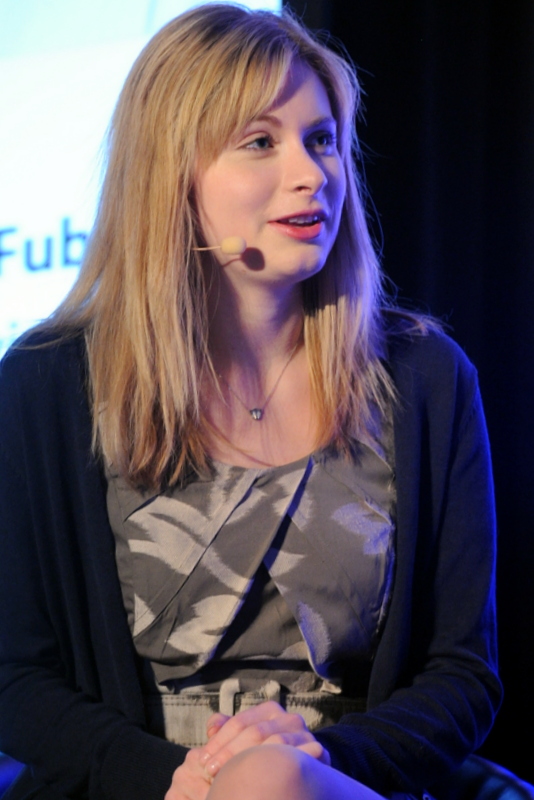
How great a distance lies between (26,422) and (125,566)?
0.78 ft

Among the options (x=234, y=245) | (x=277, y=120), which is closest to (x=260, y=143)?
(x=277, y=120)

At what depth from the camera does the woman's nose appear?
114cm

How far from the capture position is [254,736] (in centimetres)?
89

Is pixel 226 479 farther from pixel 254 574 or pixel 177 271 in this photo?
pixel 177 271

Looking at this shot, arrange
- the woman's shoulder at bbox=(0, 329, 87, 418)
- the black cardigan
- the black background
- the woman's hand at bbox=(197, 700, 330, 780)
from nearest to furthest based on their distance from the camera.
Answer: the woman's hand at bbox=(197, 700, 330, 780) < the black cardigan < the woman's shoulder at bbox=(0, 329, 87, 418) < the black background

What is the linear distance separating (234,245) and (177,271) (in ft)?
0.30

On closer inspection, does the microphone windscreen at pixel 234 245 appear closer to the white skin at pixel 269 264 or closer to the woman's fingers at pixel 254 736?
the white skin at pixel 269 264

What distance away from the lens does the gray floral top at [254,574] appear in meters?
1.11

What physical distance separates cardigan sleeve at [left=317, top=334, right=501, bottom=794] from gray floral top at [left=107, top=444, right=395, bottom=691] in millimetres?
47

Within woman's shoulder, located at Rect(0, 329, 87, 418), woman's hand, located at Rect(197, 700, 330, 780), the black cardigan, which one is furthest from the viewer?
woman's shoulder, located at Rect(0, 329, 87, 418)

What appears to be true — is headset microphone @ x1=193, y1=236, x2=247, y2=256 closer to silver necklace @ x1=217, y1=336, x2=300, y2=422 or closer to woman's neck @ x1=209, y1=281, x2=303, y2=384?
woman's neck @ x1=209, y1=281, x2=303, y2=384

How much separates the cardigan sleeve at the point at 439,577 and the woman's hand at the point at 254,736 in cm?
13

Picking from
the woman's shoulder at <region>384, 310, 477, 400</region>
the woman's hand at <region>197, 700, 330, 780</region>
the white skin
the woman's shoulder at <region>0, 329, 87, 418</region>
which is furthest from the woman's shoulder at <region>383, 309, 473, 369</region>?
the woman's hand at <region>197, 700, 330, 780</region>

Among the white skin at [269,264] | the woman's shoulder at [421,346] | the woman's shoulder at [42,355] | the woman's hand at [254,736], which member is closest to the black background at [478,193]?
the woman's shoulder at [421,346]
